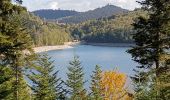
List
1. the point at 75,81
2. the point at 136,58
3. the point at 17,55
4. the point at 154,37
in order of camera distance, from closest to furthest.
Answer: the point at 154,37 → the point at 136,58 → the point at 17,55 → the point at 75,81

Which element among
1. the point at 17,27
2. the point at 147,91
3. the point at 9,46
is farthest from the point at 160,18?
the point at 17,27

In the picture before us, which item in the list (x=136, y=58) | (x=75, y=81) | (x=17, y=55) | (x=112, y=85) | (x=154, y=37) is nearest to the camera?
(x=154, y=37)

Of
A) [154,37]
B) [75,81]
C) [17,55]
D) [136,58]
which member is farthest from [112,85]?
[154,37]

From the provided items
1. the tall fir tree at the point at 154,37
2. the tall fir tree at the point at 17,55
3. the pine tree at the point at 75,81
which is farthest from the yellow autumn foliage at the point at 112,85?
the tall fir tree at the point at 154,37

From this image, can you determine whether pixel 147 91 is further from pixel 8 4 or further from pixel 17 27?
pixel 17 27

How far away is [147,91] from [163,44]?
5902 millimetres

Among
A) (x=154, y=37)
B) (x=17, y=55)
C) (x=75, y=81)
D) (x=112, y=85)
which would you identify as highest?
(x=154, y=37)

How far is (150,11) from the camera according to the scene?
902 inches

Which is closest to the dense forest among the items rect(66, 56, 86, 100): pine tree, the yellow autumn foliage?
rect(66, 56, 86, 100): pine tree

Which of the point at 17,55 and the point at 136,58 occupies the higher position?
the point at 136,58

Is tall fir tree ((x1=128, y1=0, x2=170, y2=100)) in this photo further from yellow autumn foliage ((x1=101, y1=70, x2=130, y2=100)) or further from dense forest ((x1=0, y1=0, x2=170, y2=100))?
yellow autumn foliage ((x1=101, y1=70, x2=130, y2=100))

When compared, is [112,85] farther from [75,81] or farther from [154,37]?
[154,37]

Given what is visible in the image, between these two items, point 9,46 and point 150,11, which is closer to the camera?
point 9,46

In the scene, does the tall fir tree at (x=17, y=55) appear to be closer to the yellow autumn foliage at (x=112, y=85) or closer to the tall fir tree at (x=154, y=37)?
the tall fir tree at (x=154, y=37)
